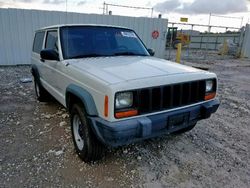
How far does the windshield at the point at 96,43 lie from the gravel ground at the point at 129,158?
4.83 ft

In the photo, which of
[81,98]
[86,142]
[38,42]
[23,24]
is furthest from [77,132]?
[23,24]

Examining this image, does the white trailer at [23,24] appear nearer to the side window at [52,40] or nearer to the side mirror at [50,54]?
the side window at [52,40]

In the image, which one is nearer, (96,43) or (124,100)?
(124,100)

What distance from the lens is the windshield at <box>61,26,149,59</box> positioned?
3.50 meters

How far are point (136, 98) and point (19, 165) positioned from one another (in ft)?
6.18

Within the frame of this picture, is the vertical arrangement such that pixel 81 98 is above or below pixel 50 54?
below

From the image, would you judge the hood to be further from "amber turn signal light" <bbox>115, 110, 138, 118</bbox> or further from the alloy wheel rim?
the alloy wheel rim

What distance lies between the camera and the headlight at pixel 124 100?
7.69 feet

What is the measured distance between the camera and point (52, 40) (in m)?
4.14

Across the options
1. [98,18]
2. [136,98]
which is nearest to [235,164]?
[136,98]

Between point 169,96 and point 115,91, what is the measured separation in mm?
727

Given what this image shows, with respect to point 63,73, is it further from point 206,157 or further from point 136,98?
point 206,157

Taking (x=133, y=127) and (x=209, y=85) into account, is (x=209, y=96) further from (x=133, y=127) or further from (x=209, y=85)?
(x=133, y=127)

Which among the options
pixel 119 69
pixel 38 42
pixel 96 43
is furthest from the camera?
pixel 38 42
